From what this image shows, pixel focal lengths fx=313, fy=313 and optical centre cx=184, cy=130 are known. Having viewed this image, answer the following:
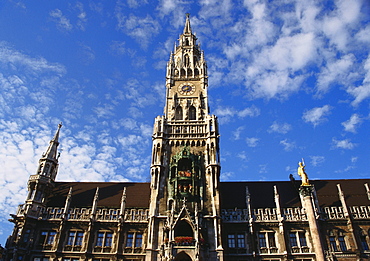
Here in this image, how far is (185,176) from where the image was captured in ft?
120

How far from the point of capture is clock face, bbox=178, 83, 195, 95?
46.2m

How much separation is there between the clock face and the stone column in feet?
67.7

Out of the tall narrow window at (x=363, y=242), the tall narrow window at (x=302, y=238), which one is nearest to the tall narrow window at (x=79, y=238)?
the tall narrow window at (x=302, y=238)

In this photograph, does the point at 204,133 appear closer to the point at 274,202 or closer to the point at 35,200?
the point at 274,202

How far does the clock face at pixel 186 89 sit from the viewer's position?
4625 cm

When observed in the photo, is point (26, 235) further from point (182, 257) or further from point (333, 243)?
point (333, 243)

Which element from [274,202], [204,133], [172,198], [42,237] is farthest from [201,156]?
[42,237]

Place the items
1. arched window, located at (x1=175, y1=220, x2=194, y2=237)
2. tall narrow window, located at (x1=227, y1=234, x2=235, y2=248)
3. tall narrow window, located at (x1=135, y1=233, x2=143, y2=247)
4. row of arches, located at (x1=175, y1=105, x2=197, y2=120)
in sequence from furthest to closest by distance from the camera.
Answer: row of arches, located at (x1=175, y1=105, x2=197, y2=120), tall narrow window, located at (x1=135, y1=233, x2=143, y2=247), tall narrow window, located at (x1=227, y1=234, x2=235, y2=248), arched window, located at (x1=175, y1=220, x2=194, y2=237)

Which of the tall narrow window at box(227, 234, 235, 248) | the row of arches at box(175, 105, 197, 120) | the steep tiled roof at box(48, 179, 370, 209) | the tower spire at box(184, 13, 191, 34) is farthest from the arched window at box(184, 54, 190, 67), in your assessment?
the tall narrow window at box(227, 234, 235, 248)

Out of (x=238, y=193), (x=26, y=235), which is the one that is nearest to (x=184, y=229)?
(x=238, y=193)

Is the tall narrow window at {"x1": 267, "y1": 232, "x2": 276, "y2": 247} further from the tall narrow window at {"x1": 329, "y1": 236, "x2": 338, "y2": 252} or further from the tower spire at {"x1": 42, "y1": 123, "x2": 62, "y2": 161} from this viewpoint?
the tower spire at {"x1": 42, "y1": 123, "x2": 62, "y2": 161}

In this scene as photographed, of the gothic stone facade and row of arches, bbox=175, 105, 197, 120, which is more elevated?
row of arches, bbox=175, 105, 197, 120

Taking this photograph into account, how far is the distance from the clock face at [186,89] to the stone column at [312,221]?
67.7 ft

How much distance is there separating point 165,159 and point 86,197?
37.2 feet
